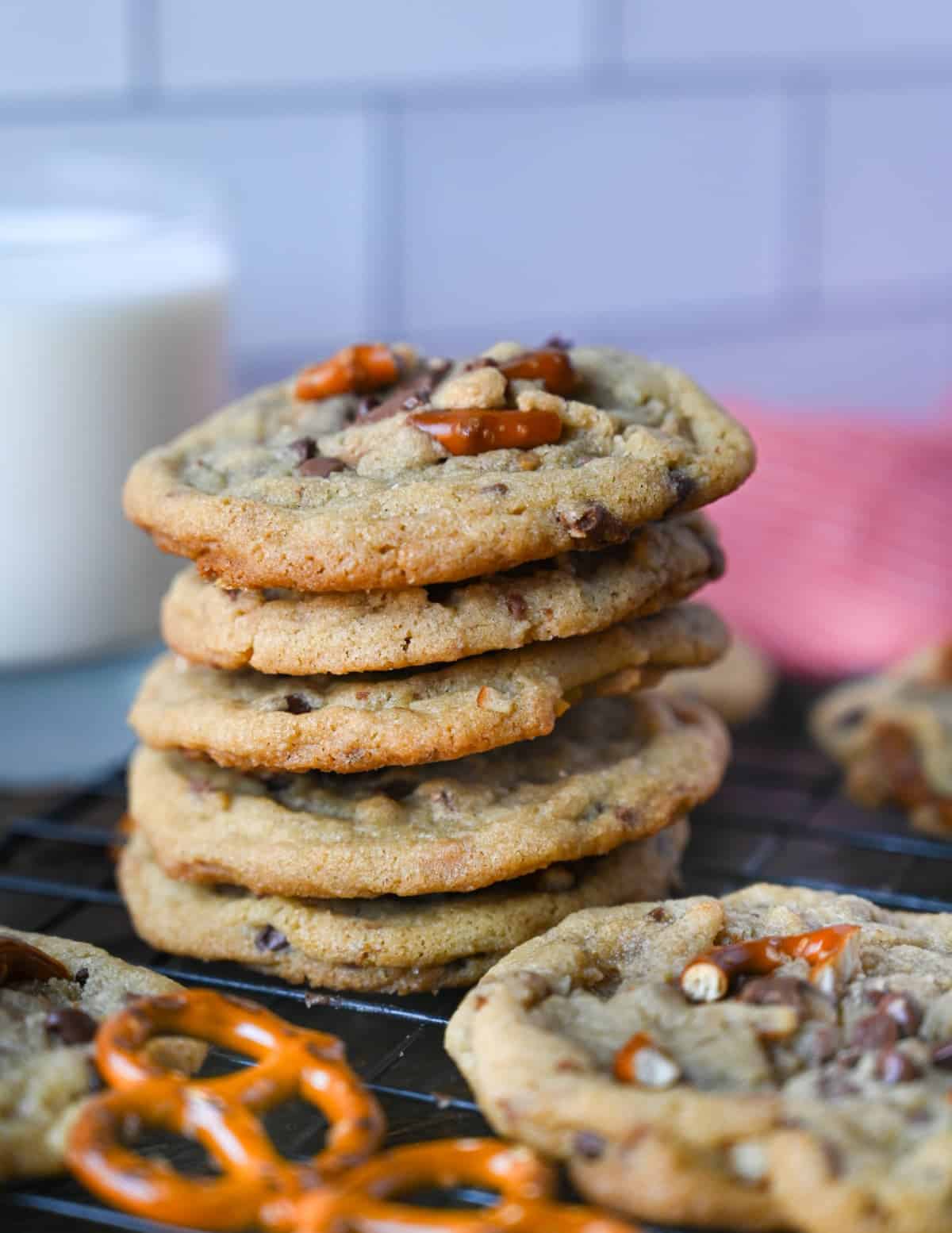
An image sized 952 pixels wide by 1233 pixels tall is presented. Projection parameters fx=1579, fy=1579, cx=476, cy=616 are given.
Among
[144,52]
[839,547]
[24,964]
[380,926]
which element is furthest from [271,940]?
[144,52]

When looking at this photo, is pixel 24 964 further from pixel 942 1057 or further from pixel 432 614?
pixel 942 1057

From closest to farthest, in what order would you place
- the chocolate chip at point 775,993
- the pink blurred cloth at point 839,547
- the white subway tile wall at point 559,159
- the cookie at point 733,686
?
the chocolate chip at point 775,993 → the cookie at point 733,686 → the pink blurred cloth at point 839,547 → the white subway tile wall at point 559,159

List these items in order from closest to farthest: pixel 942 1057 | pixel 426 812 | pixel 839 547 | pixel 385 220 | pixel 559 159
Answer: pixel 942 1057 < pixel 426 812 < pixel 839 547 < pixel 385 220 < pixel 559 159

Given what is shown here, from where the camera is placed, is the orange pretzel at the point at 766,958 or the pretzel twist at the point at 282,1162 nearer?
the pretzel twist at the point at 282,1162

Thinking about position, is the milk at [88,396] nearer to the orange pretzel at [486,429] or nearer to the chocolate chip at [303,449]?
the chocolate chip at [303,449]

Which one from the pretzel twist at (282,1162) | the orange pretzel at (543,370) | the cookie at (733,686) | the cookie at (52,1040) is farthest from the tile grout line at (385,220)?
the pretzel twist at (282,1162)

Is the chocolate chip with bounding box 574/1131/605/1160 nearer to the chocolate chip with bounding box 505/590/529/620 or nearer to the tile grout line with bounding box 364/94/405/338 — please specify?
the chocolate chip with bounding box 505/590/529/620

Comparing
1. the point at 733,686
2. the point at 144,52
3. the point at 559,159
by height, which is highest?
the point at 144,52

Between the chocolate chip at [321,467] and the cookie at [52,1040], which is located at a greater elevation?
the chocolate chip at [321,467]
